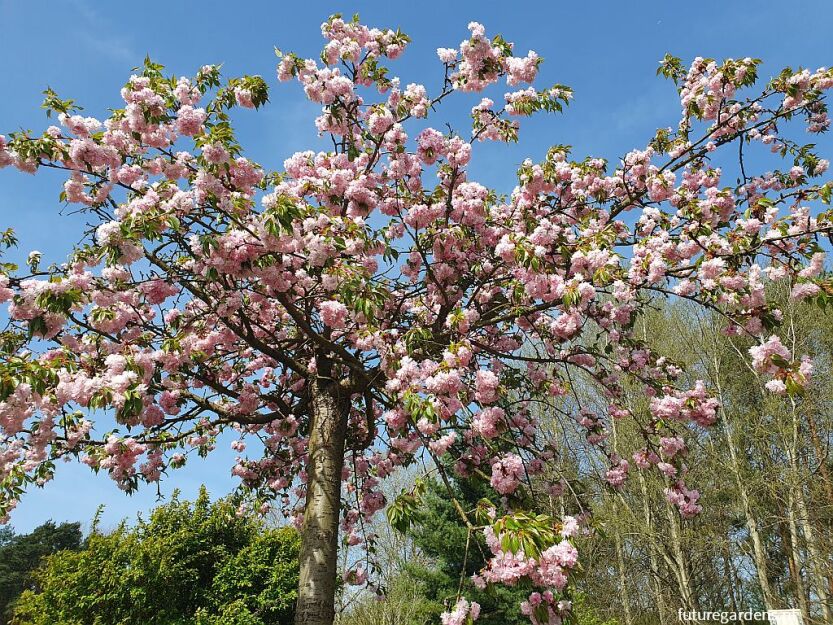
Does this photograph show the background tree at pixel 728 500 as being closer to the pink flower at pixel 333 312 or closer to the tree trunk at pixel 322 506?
the tree trunk at pixel 322 506

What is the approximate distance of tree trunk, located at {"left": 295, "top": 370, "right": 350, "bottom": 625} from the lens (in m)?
4.37

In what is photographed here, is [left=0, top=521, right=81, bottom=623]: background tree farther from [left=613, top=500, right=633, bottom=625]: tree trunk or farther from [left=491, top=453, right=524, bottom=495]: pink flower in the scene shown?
[left=491, top=453, right=524, bottom=495]: pink flower

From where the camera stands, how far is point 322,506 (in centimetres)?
471

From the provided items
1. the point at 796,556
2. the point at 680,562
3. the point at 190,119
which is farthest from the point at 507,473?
the point at 796,556

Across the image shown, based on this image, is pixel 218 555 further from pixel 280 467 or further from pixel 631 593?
pixel 631 593

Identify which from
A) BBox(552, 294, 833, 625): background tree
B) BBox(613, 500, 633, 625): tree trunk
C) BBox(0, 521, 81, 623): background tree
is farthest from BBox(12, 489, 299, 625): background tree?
BBox(0, 521, 81, 623): background tree

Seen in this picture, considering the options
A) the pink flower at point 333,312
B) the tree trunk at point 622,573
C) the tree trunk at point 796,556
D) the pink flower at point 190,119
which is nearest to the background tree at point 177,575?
the pink flower at point 333,312

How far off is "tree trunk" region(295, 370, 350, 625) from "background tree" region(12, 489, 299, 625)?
4202 mm

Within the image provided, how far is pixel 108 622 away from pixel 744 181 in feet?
34.1

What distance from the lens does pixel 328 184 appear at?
471 cm

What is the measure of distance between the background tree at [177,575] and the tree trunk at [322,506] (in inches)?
165

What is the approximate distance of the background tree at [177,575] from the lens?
811cm

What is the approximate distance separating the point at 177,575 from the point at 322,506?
Result: 17.8 feet

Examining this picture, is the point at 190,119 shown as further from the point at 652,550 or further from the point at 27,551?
the point at 27,551
